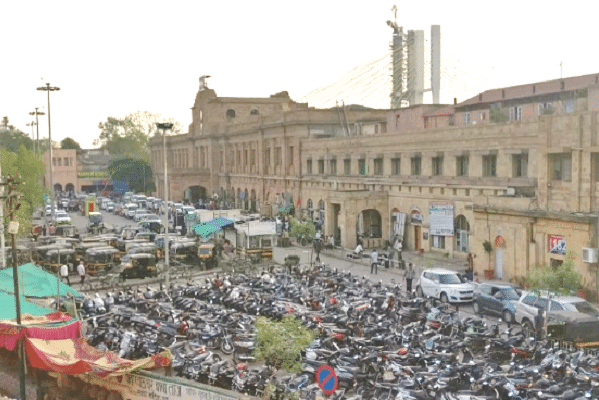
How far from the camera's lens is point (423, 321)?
2308 cm

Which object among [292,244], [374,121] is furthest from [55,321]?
[374,121]

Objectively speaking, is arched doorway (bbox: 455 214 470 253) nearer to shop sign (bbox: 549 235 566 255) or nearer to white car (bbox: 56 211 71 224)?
shop sign (bbox: 549 235 566 255)

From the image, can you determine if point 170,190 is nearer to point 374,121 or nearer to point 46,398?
point 374,121

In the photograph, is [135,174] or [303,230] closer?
[303,230]

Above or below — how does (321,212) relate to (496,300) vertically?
above

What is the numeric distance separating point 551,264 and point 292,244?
72.1 feet

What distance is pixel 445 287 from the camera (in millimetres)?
29469

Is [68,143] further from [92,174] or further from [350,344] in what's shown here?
[350,344]

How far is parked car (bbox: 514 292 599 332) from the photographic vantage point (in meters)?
23.8

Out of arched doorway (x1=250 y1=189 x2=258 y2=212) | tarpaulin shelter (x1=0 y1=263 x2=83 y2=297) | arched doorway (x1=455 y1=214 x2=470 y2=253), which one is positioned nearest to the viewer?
tarpaulin shelter (x1=0 y1=263 x2=83 y2=297)

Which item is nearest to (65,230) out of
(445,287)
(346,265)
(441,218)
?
(346,265)

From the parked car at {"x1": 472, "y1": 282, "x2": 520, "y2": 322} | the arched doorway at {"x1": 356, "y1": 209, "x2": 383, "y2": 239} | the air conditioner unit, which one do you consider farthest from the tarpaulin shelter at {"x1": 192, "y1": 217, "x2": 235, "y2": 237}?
the air conditioner unit

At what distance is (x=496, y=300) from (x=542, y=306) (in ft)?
8.02

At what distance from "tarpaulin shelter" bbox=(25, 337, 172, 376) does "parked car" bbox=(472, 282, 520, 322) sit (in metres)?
13.1
